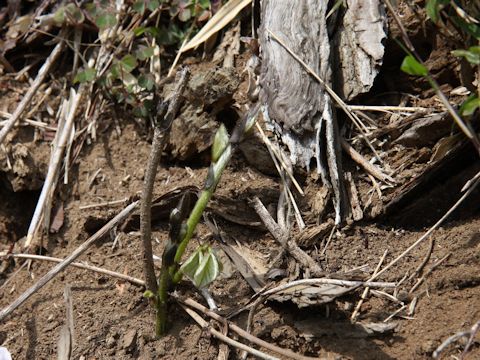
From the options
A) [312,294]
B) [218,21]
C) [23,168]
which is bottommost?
[312,294]

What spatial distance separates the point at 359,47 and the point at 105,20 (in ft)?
3.84

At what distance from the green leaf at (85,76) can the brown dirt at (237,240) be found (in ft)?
0.76

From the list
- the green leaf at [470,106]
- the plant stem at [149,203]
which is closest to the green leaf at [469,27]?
the green leaf at [470,106]

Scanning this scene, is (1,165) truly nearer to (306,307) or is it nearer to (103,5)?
(103,5)

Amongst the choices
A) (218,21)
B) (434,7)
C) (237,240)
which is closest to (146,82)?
(218,21)

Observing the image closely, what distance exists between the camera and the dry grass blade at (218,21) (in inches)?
118

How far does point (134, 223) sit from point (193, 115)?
0.52 m

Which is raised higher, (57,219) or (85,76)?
(85,76)

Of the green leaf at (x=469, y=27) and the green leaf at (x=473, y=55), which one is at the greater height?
the green leaf at (x=469, y=27)

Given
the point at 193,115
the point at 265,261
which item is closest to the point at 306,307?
the point at 265,261

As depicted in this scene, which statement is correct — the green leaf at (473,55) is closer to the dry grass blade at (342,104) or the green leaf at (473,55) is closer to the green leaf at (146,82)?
the dry grass blade at (342,104)

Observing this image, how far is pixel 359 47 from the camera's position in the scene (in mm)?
2629

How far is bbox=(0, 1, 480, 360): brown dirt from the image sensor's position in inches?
84.6

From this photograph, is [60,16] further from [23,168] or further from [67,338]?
[67,338]
